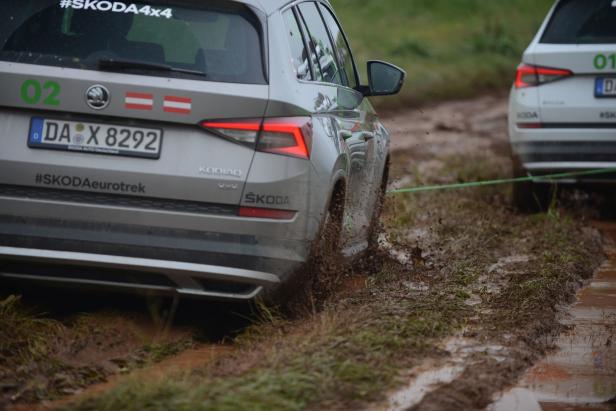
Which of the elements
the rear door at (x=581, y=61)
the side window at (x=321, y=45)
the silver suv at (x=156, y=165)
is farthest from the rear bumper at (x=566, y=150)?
the silver suv at (x=156, y=165)

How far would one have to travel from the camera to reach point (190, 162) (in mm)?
5660

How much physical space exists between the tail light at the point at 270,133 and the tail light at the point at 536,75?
4747mm

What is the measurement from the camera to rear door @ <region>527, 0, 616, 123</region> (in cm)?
998

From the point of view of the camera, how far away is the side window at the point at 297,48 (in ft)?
20.4

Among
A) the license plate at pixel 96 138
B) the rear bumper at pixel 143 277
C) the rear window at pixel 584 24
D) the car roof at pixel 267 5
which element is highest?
the car roof at pixel 267 5

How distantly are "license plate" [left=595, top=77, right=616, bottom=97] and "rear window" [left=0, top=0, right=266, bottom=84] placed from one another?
15.4ft

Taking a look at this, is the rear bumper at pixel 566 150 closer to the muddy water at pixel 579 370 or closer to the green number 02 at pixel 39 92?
the muddy water at pixel 579 370

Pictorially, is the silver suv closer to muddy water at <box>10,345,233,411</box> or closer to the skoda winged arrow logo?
the skoda winged arrow logo

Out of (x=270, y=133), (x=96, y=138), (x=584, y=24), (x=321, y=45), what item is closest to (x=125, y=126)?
(x=96, y=138)

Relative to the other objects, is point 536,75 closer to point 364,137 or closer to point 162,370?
point 364,137

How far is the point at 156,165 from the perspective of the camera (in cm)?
566

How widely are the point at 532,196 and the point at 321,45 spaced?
4.32 meters

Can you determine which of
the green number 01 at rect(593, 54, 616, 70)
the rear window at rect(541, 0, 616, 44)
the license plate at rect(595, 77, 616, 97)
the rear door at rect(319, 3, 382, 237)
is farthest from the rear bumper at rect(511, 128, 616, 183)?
the rear door at rect(319, 3, 382, 237)

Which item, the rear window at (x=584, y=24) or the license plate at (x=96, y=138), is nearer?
the license plate at (x=96, y=138)
